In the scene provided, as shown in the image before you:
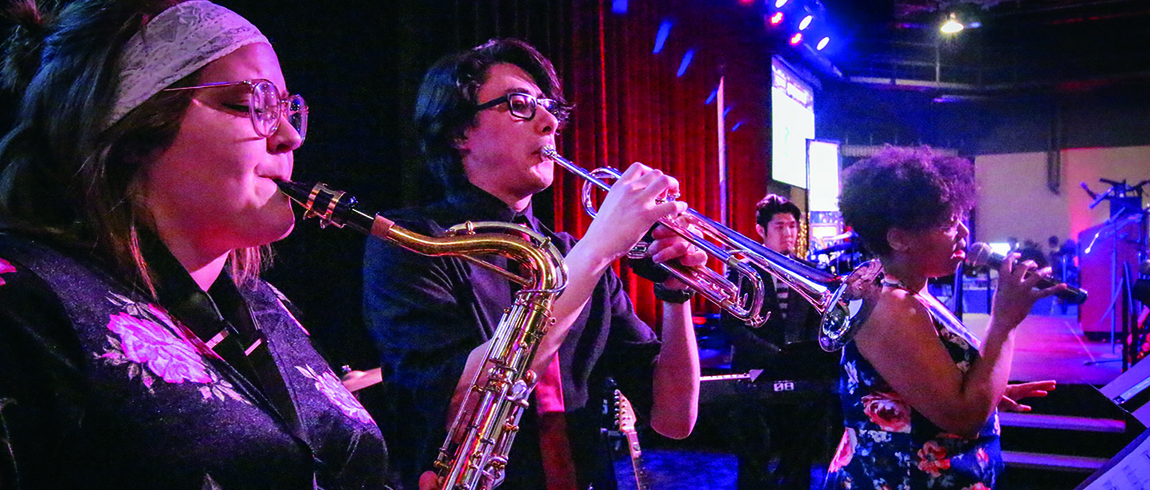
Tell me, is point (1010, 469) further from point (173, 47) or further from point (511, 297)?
point (173, 47)

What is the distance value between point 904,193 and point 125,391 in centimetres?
221

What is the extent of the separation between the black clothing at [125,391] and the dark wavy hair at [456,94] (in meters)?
1.04

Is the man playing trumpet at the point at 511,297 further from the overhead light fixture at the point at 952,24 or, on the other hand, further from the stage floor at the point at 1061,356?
the overhead light fixture at the point at 952,24

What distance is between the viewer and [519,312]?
161 cm

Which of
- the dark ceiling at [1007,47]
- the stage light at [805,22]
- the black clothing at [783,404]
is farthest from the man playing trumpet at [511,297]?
the dark ceiling at [1007,47]

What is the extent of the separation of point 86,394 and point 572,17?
4.08m

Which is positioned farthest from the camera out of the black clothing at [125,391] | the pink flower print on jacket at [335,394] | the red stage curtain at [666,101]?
the red stage curtain at [666,101]

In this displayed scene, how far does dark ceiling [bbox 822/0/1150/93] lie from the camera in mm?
11367

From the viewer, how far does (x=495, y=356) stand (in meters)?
1.57

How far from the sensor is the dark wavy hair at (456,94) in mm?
2041

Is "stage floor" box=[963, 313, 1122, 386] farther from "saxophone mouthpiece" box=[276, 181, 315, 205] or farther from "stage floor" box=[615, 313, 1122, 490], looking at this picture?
"saxophone mouthpiece" box=[276, 181, 315, 205]

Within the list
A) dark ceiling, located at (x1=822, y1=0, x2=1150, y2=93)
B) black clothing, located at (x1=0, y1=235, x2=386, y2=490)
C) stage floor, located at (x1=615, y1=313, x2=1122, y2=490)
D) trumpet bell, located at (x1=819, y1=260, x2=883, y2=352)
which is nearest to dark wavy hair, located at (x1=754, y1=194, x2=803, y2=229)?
stage floor, located at (x1=615, y1=313, x2=1122, y2=490)

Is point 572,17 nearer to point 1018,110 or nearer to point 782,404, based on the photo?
point 782,404

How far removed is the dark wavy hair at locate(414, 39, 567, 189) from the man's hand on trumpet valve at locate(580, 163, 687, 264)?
49cm
